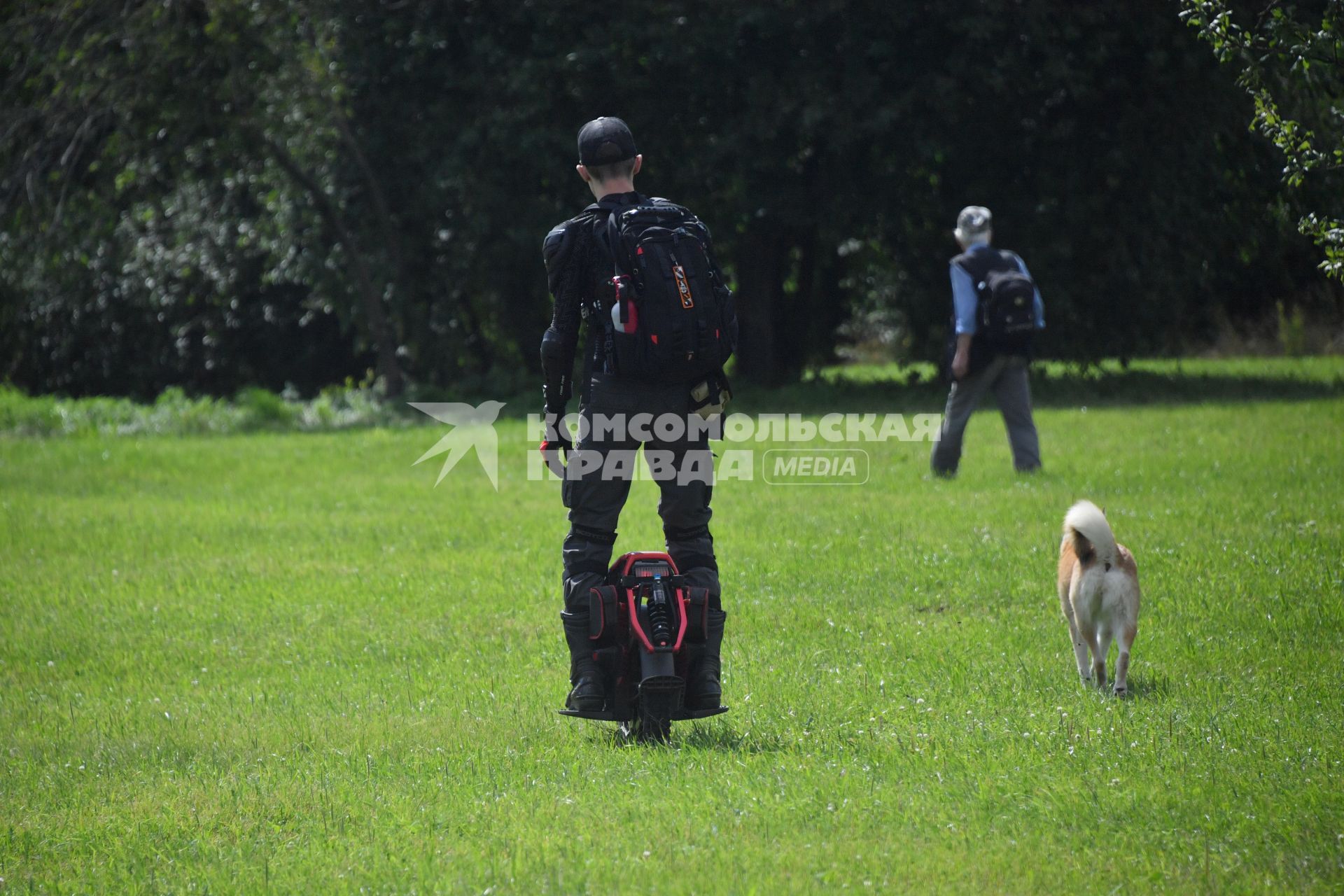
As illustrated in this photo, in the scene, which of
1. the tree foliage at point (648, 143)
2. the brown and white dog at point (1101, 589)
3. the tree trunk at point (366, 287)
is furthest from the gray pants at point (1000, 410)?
the tree trunk at point (366, 287)

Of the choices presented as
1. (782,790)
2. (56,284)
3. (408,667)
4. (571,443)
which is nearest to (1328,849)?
(782,790)

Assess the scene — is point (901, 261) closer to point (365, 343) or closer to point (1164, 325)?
point (1164, 325)

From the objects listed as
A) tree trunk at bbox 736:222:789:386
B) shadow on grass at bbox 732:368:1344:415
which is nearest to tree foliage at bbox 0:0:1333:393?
tree trunk at bbox 736:222:789:386

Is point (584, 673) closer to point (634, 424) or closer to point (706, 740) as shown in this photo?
point (706, 740)

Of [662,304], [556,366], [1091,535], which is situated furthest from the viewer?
[1091,535]

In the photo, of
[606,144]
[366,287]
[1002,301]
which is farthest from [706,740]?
[366,287]

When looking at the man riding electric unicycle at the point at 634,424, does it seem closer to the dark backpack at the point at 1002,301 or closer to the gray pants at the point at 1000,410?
the dark backpack at the point at 1002,301

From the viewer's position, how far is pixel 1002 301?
34.6 feet

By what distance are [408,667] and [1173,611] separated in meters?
3.96

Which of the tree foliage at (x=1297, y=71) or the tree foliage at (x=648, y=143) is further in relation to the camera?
the tree foliage at (x=648, y=143)

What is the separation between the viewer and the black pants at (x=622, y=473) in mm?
4945

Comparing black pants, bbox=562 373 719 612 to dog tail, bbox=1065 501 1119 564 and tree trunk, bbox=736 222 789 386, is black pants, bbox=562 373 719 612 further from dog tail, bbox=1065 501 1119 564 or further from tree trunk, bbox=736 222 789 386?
tree trunk, bbox=736 222 789 386

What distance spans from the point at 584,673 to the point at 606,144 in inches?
78.7

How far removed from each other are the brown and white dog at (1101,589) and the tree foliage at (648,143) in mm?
13374
